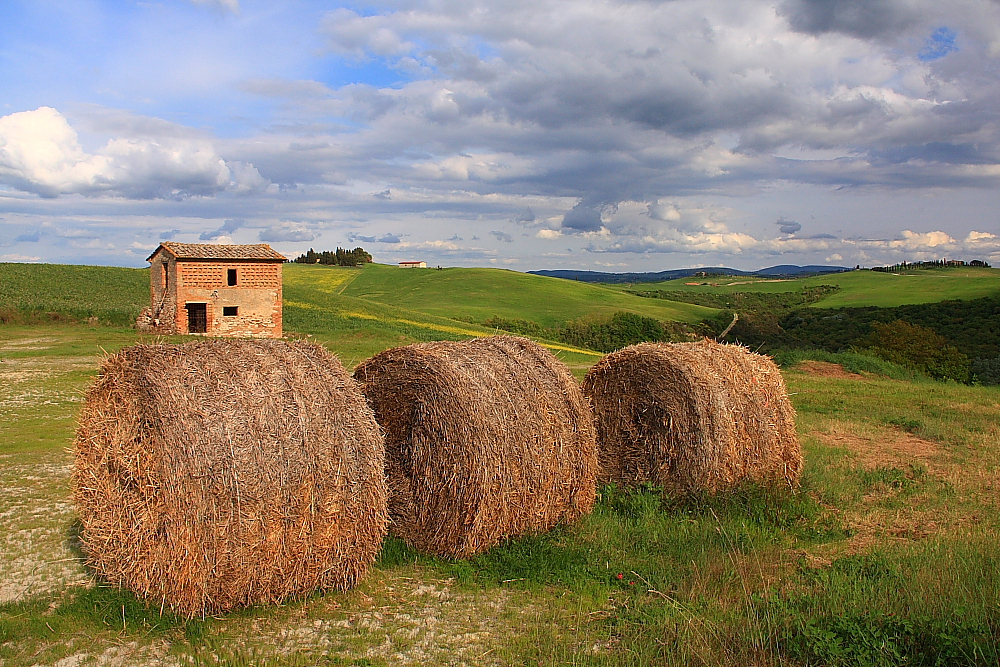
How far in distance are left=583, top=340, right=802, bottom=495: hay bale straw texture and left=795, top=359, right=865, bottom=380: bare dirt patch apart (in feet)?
50.4

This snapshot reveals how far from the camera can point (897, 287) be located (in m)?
73.9

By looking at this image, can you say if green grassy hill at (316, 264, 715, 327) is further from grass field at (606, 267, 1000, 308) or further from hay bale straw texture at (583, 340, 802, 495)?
hay bale straw texture at (583, 340, 802, 495)

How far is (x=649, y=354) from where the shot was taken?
919 cm

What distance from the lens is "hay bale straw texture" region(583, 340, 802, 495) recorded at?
846 centimetres

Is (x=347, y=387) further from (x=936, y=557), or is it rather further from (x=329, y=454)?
(x=936, y=557)

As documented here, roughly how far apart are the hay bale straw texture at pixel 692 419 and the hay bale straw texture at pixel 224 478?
13.2 feet

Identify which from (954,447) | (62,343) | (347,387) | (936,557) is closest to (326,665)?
(347,387)

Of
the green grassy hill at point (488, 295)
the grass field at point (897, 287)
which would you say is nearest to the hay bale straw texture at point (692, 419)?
the green grassy hill at point (488, 295)

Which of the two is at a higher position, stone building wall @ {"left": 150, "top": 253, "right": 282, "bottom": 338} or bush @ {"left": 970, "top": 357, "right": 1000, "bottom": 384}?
stone building wall @ {"left": 150, "top": 253, "right": 282, "bottom": 338}

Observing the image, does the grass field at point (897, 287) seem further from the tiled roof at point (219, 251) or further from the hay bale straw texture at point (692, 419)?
the hay bale straw texture at point (692, 419)

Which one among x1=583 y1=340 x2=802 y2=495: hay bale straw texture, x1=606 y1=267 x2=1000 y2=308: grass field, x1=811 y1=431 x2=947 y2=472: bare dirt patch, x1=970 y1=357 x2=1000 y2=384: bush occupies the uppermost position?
x1=606 y1=267 x2=1000 y2=308: grass field

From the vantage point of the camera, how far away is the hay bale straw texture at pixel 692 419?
846 centimetres

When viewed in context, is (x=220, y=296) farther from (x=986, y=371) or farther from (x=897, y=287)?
(x=897, y=287)

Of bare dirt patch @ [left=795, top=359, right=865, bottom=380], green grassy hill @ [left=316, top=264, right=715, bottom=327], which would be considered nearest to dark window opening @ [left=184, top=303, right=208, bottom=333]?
bare dirt patch @ [left=795, top=359, right=865, bottom=380]
